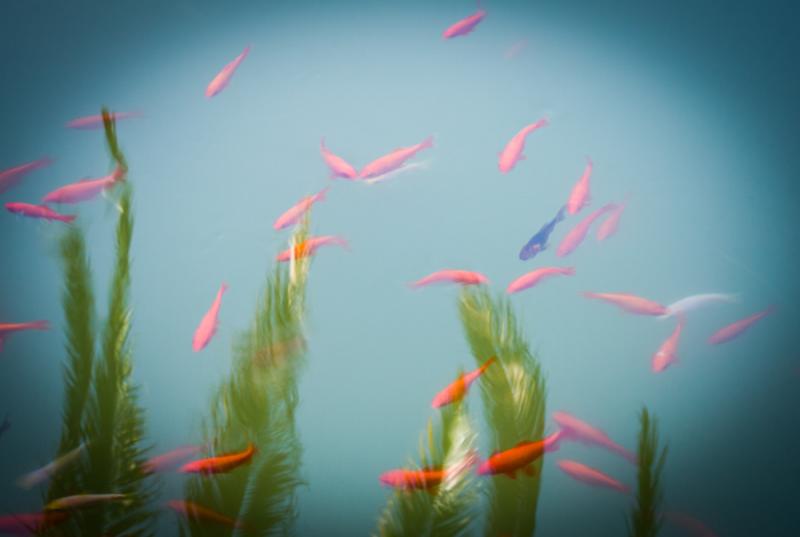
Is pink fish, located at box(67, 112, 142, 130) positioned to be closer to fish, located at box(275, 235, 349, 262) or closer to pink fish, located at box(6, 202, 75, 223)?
pink fish, located at box(6, 202, 75, 223)

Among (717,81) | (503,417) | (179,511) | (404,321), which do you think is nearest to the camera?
(503,417)

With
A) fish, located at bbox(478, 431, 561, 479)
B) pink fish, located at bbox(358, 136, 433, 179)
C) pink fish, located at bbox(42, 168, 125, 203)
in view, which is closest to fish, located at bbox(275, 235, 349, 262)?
pink fish, located at bbox(358, 136, 433, 179)

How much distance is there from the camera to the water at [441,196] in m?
2.73

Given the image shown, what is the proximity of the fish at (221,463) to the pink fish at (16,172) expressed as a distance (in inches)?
72.2

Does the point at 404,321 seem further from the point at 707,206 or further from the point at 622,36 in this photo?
the point at 622,36

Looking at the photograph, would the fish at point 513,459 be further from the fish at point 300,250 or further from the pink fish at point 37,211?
the pink fish at point 37,211

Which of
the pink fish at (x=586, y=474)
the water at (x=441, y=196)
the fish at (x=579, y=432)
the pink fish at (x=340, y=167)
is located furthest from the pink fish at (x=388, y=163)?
the pink fish at (x=586, y=474)

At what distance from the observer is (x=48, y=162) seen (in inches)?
109

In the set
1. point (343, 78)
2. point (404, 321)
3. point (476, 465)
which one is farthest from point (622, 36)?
point (476, 465)

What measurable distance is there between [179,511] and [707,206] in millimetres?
2881

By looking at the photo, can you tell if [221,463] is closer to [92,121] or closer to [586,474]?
[586,474]

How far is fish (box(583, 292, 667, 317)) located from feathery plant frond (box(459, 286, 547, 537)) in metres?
0.81

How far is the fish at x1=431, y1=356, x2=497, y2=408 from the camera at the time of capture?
1.92 metres

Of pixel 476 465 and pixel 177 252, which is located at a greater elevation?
pixel 177 252
